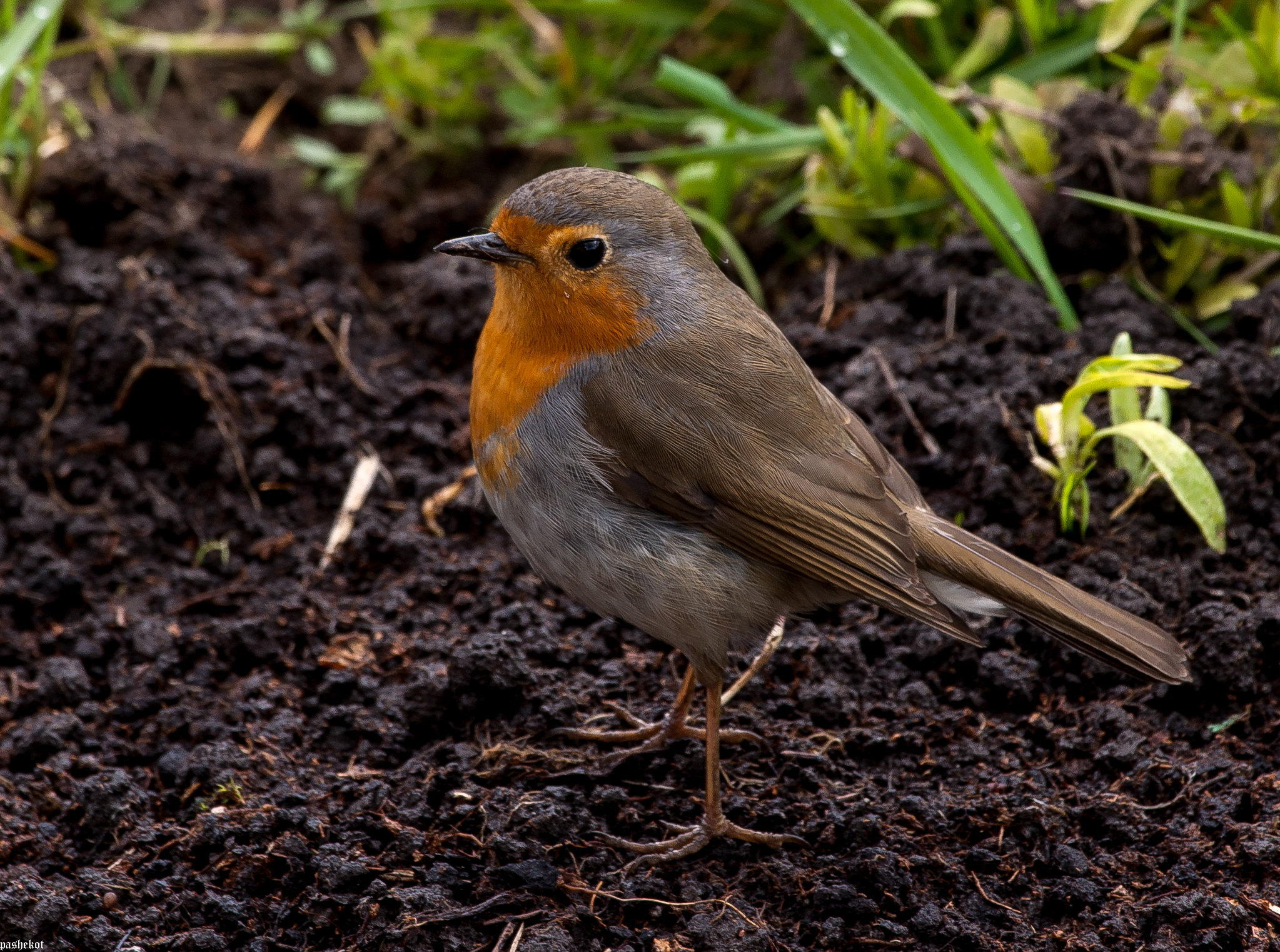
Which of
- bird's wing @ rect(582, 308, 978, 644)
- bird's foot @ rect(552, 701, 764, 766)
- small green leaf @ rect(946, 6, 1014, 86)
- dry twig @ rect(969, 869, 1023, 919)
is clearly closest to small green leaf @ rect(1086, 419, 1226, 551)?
bird's wing @ rect(582, 308, 978, 644)

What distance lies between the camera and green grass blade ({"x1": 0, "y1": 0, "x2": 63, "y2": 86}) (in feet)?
15.1

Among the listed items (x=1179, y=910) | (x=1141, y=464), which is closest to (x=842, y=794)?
(x=1179, y=910)

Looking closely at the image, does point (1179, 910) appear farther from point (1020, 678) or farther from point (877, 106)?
point (877, 106)

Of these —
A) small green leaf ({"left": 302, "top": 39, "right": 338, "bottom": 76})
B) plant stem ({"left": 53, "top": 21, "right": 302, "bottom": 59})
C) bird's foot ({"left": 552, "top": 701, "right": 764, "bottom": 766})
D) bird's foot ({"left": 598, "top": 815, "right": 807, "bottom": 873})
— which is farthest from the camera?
small green leaf ({"left": 302, "top": 39, "right": 338, "bottom": 76})

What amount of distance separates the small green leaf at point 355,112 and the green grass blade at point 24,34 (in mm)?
1243

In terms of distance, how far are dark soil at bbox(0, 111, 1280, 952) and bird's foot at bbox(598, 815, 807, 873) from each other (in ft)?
0.11

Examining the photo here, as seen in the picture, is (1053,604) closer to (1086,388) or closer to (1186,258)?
(1086,388)

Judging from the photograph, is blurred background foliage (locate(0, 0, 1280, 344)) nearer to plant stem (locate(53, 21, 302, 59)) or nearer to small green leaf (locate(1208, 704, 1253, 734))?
plant stem (locate(53, 21, 302, 59))

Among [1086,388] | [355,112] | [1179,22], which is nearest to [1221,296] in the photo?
[1179,22]

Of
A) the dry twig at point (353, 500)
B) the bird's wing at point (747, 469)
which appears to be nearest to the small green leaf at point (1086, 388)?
the bird's wing at point (747, 469)

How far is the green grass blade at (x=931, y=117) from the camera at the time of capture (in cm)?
432

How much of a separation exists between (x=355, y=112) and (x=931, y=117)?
267 cm

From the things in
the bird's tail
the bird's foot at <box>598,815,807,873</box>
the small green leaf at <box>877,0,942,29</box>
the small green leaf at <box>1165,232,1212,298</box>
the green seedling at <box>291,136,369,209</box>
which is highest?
the small green leaf at <box>877,0,942,29</box>

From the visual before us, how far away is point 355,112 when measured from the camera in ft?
19.2
